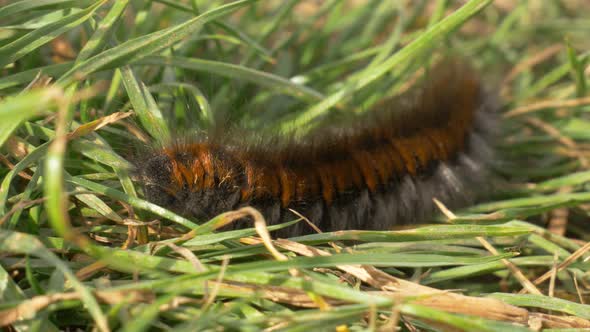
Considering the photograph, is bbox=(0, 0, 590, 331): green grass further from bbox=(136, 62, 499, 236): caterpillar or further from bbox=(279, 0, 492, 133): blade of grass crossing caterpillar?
bbox=(136, 62, 499, 236): caterpillar

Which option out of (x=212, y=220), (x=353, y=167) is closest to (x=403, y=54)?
(x=353, y=167)

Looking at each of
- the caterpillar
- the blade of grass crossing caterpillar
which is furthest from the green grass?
the caterpillar

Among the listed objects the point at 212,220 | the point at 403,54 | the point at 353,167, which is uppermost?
the point at 403,54

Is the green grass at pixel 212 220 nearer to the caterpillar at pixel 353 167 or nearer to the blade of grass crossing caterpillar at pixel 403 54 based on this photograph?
the blade of grass crossing caterpillar at pixel 403 54

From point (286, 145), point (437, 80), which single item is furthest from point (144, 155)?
point (437, 80)

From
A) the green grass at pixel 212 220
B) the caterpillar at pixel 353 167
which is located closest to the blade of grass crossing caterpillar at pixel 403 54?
the green grass at pixel 212 220

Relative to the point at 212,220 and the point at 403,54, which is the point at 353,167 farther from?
the point at 212,220

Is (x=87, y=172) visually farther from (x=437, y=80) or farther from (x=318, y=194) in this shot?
(x=437, y=80)
